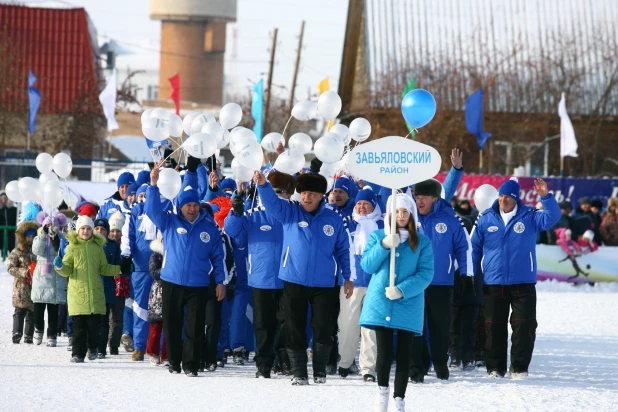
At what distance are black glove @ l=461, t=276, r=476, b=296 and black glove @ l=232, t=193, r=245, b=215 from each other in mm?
2109

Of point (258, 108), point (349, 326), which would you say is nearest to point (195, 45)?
point (258, 108)

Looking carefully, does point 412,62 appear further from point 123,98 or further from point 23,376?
point 23,376

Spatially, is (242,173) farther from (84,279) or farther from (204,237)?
(84,279)

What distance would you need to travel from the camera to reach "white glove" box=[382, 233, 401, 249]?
26.7 ft

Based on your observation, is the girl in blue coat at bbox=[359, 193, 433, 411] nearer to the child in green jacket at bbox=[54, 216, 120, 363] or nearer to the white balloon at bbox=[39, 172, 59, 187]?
the child in green jacket at bbox=[54, 216, 120, 363]

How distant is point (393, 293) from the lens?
8.21m

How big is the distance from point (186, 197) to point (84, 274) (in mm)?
1467

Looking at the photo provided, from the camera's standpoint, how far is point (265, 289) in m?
10.3


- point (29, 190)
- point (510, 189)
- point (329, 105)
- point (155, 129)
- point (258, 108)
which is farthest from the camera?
point (258, 108)

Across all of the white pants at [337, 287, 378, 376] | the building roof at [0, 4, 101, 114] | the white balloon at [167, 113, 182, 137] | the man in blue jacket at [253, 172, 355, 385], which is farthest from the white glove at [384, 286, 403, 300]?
the building roof at [0, 4, 101, 114]

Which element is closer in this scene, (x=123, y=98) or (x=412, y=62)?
(x=412, y=62)

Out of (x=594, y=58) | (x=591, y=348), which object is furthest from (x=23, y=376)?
(x=594, y=58)

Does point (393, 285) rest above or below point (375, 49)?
below

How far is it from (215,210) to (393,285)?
369 centimetres
